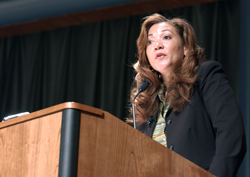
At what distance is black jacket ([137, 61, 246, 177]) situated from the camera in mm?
1345

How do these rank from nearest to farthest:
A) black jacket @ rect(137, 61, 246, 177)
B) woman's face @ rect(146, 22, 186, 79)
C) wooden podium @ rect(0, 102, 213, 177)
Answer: wooden podium @ rect(0, 102, 213, 177), black jacket @ rect(137, 61, 246, 177), woman's face @ rect(146, 22, 186, 79)

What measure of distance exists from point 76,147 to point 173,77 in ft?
3.49

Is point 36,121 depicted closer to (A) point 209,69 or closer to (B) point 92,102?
(A) point 209,69

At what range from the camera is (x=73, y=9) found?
308 cm

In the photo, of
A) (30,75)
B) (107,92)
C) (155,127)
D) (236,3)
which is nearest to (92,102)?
(107,92)

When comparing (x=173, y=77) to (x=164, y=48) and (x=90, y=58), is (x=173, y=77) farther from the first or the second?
(x=90, y=58)

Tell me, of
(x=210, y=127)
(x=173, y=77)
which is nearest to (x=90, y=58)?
(x=173, y=77)

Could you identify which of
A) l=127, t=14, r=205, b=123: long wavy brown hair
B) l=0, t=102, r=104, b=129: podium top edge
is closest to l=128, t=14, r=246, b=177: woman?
l=127, t=14, r=205, b=123: long wavy brown hair

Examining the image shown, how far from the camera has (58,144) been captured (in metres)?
0.83

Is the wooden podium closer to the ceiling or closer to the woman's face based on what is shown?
the woman's face

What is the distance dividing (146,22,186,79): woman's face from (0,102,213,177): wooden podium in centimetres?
92

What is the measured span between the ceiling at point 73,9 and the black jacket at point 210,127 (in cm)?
158

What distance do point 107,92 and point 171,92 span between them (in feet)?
5.64

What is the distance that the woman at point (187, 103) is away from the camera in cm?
139
